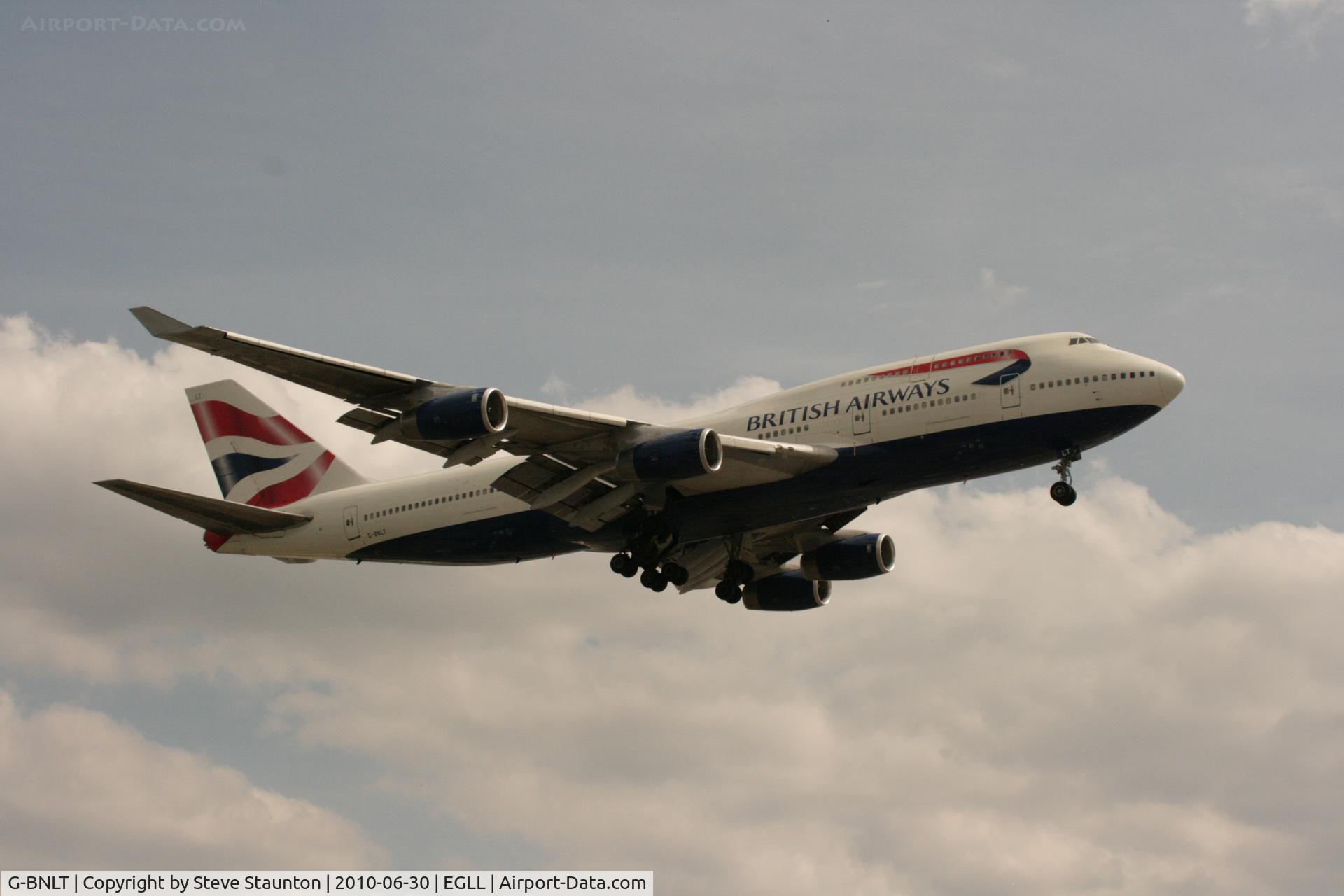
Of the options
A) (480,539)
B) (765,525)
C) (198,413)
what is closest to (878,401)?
(765,525)

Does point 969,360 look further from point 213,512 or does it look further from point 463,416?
point 213,512

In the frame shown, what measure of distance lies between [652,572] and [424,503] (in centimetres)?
794

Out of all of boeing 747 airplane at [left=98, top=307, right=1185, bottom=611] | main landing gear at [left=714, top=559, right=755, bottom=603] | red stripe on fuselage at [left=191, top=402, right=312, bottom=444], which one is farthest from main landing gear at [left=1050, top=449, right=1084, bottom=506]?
red stripe on fuselage at [left=191, top=402, right=312, bottom=444]

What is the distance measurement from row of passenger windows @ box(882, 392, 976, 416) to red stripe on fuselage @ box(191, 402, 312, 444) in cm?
2175

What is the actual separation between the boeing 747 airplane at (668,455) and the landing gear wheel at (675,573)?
0.06 meters

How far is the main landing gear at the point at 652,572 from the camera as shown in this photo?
131 feet

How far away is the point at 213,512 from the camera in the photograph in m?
42.5

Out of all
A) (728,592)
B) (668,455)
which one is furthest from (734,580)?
(668,455)

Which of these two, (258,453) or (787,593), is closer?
(787,593)

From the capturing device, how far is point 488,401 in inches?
1313

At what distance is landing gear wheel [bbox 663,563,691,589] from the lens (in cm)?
4088

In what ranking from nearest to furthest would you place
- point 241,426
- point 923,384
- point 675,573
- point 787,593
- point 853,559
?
point 923,384, point 675,573, point 853,559, point 787,593, point 241,426

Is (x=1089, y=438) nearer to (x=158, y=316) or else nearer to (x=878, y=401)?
(x=878, y=401)

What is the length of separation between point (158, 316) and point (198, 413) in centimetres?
2039
